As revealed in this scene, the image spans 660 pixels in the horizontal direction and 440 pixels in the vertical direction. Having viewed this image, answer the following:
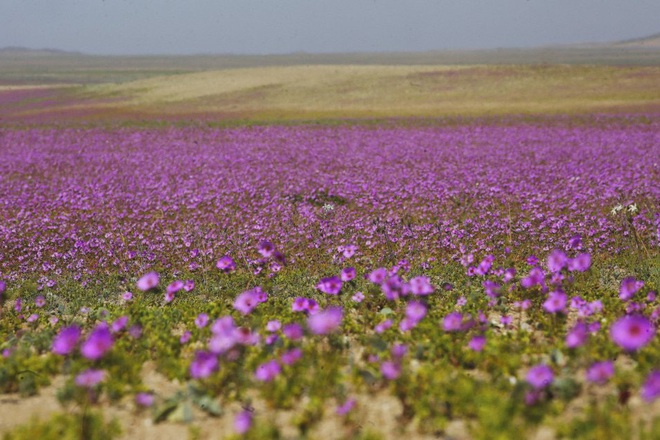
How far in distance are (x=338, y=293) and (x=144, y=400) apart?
2.90 metres

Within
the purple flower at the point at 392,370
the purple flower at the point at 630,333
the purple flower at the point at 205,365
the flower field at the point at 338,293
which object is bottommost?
the flower field at the point at 338,293

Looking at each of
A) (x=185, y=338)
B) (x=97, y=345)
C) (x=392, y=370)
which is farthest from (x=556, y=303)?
(x=97, y=345)

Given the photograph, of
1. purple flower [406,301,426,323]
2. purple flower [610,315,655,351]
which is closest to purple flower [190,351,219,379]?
purple flower [406,301,426,323]

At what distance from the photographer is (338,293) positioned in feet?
21.6

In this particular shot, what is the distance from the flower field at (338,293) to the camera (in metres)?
4.08

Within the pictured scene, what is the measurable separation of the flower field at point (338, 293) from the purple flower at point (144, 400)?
43mm

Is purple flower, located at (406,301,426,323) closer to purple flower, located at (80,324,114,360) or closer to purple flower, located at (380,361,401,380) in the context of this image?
purple flower, located at (380,361,401,380)

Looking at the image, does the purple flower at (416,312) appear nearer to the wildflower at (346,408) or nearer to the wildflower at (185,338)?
the wildflower at (346,408)

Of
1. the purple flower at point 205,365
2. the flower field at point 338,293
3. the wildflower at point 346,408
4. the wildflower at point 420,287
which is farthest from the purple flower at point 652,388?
the purple flower at point 205,365

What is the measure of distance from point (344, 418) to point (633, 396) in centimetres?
230

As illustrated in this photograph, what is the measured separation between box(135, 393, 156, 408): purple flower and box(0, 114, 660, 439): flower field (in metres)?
0.04

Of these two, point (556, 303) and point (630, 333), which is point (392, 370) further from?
point (556, 303)

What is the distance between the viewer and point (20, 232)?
11.8 meters

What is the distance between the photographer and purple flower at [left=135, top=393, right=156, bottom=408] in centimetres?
420
